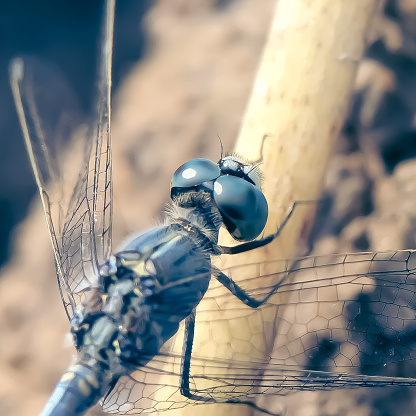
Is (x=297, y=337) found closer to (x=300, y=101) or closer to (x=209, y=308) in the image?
(x=209, y=308)

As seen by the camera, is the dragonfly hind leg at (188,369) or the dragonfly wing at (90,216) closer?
the dragonfly hind leg at (188,369)

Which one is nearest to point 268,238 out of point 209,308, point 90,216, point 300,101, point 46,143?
point 209,308

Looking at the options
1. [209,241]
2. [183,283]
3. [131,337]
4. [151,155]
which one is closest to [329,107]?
[209,241]

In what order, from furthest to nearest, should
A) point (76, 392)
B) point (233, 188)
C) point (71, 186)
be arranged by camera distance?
1. point (71, 186)
2. point (233, 188)
3. point (76, 392)

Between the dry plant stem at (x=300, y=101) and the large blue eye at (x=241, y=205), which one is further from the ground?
the dry plant stem at (x=300, y=101)

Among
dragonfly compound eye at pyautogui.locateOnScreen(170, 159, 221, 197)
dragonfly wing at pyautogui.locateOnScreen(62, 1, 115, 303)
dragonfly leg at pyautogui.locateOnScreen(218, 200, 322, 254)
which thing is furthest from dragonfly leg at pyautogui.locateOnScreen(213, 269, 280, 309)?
dragonfly wing at pyautogui.locateOnScreen(62, 1, 115, 303)

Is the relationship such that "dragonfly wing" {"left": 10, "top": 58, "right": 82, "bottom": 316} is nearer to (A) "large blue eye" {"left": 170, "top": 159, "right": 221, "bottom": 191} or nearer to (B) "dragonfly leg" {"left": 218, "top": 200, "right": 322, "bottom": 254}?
(A) "large blue eye" {"left": 170, "top": 159, "right": 221, "bottom": 191}

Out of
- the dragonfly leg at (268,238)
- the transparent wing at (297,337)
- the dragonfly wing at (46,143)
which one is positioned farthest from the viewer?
the dragonfly wing at (46,143)

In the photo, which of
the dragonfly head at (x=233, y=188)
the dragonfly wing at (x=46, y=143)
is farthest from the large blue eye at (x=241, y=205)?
the dragonfly wing at (x=46, y=143)

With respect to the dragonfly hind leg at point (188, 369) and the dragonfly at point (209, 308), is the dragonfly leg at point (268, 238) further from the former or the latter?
the dragonfly hind leg at point (188, 369)
